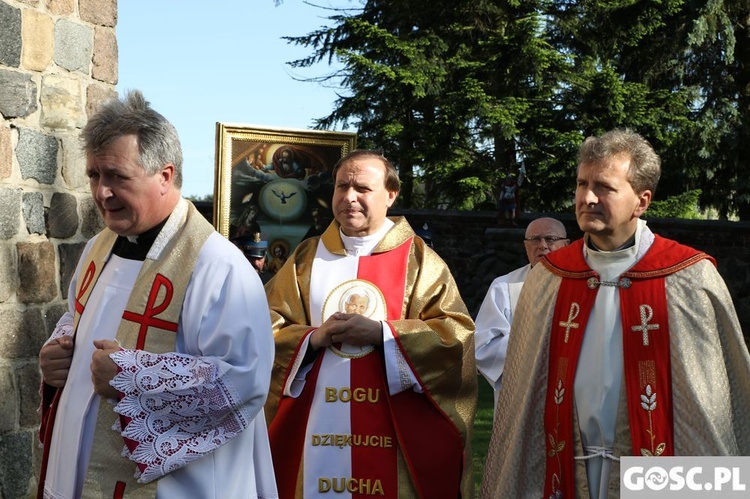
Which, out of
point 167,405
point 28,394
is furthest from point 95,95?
point 167,405

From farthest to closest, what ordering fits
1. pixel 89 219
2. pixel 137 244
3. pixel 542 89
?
pixel 542 89 → pixel 89 219 → pixel 137 244

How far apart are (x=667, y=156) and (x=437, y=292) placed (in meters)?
15.8

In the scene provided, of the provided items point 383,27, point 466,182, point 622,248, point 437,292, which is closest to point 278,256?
point 437,292

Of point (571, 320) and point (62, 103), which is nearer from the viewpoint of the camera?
point (571, 320)

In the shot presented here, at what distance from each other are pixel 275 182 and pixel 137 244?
2829 mm

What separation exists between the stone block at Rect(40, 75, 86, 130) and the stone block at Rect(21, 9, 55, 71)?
0.10 metres

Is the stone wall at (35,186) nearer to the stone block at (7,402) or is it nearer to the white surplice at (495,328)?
the stone block at (7,402)

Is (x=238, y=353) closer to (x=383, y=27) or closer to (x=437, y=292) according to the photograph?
(x=437, y=292)

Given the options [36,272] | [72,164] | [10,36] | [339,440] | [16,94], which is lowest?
[339,440]

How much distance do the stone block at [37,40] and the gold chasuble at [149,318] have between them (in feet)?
7.80

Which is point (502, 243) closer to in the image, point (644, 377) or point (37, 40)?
point (37, 40)

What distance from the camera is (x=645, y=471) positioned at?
3.76 meters

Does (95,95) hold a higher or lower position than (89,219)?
higher

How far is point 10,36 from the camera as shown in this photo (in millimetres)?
4980
